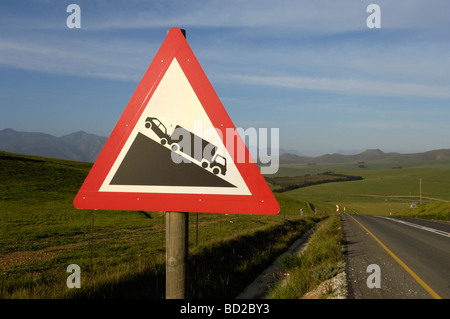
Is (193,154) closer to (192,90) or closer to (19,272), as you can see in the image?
(192,90)

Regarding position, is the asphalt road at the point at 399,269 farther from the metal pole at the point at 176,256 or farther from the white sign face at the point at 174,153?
the white sign face at the point at 174,153

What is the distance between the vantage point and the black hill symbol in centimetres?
212

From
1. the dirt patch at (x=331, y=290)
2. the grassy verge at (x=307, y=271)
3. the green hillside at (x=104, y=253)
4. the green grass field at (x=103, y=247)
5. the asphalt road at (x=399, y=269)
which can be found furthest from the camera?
the green grass field at (x=103, y=247)

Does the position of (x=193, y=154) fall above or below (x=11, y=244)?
above

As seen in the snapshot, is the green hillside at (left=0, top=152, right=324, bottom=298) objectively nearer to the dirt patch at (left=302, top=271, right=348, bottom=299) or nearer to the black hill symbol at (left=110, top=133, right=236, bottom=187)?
the dirt patch at (left=302, top=271, right=348, bottom=299)

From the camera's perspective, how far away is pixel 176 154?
2129 mm

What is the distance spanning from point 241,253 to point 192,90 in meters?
8.84

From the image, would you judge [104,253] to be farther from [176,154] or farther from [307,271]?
[176,154]

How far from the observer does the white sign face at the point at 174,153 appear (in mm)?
2115

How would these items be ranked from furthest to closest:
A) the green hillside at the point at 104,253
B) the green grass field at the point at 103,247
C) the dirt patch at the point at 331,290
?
the green grass field at the point at 103,247
the green hillside at the point at 104,253
the dirt patch at the point at 331,290

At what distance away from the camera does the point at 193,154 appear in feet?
6.90

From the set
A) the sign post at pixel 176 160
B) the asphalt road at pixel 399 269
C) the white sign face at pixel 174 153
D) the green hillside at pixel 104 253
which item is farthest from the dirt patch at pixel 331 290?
the white sign face at pixel 174 153

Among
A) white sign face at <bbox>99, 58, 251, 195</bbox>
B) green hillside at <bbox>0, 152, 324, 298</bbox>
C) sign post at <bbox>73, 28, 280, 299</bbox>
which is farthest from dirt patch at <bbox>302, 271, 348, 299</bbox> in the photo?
white sign face at <bbox>99, 58, 251, 195</bbox>
